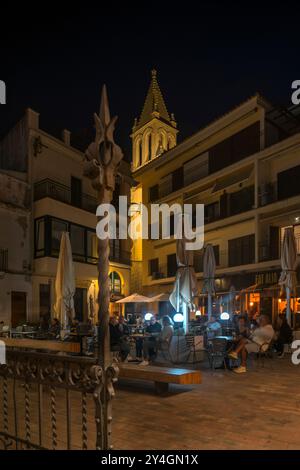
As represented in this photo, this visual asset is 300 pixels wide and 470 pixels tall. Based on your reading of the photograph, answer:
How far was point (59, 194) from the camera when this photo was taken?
26281mm

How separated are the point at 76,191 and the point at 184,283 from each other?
1670 cm

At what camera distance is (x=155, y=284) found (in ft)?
113

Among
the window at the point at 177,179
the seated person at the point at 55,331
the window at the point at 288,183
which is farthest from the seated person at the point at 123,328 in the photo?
the window at the point at 177,179

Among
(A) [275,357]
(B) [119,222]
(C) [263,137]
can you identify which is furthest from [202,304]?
(A) [275,357]

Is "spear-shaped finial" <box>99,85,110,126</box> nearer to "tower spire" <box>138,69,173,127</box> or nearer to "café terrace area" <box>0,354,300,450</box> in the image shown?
"café terrace area" <box>0,354,300,450</box>

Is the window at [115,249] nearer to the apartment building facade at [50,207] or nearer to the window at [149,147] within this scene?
the apartment building facade at [50,207]

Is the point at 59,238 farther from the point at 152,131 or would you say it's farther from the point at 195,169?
the point at 152,131

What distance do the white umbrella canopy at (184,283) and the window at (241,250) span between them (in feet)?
43.5

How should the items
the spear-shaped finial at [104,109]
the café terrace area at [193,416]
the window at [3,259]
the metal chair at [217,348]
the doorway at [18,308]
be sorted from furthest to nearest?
1. the doorway at [18,308]
2. the window at [3,259]
3. the metal chair at [217,348]
4. the café terrace area at [193,416]
5. the spear-shaped finial at [104,109]

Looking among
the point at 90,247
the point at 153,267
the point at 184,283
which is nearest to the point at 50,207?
the point at 90,247

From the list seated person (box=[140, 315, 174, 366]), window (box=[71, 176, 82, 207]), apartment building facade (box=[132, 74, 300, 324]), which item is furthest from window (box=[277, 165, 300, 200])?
seated person (box=[140, 315, 174, 366])

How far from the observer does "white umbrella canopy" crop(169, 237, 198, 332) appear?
1333cm

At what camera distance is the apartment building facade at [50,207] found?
23906 mm
